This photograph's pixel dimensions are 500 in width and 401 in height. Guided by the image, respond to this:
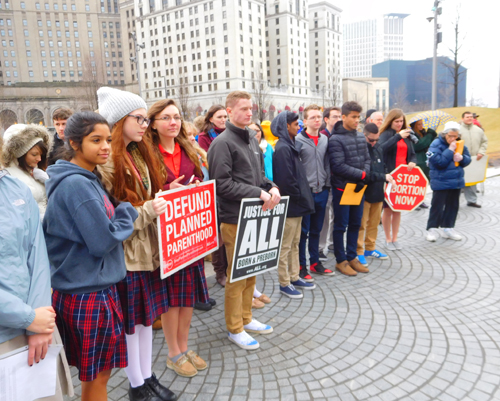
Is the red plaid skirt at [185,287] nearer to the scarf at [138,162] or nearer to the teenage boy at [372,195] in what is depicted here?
the scarf at [138,162]

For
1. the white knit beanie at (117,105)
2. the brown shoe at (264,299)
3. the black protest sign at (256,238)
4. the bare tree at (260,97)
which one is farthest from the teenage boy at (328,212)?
the bare tree at (260,97)

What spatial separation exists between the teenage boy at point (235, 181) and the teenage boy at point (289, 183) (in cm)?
93

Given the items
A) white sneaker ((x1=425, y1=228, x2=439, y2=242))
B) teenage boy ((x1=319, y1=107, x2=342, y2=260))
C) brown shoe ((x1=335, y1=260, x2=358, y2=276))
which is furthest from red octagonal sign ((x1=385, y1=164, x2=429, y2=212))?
brown shoe ((x1=335, y1=260, x2=358, y2=276))

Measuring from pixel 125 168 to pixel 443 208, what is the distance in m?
6.28

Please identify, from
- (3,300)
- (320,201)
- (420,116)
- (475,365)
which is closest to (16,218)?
(3,300)

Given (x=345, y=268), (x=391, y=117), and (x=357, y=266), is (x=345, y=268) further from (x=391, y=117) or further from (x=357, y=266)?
(x=391, y=117)

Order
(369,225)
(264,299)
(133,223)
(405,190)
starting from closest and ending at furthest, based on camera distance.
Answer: (133,223), (264,299), (369,225), (405,190)

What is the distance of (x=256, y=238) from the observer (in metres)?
3.71

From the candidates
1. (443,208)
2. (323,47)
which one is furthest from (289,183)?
(323,47)

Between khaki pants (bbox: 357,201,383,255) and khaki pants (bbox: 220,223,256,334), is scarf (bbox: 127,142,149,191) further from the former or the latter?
khaki pants (bbox: 357,201,383,255)

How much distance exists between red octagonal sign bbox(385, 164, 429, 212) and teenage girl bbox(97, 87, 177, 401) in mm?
4592

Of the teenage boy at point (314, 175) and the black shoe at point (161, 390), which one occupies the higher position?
the teenage boy at point (314, 175)

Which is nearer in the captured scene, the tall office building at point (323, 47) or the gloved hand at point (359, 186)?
the gloved hand at point (359, 186)

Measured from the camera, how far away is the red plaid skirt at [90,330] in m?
2.15
